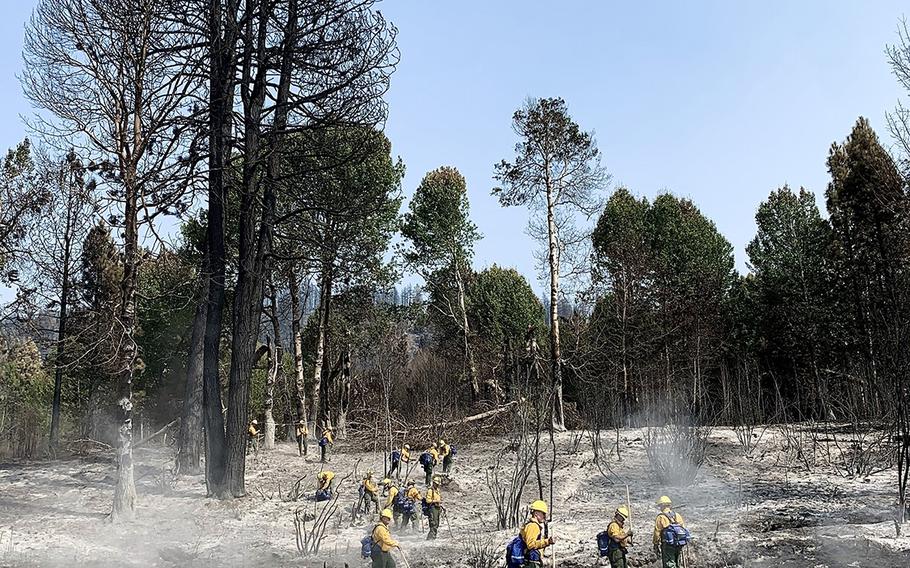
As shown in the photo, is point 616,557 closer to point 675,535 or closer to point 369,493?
point 675,535

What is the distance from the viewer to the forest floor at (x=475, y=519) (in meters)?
9.63

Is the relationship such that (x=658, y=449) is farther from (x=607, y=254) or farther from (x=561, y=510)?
(x=607, y=254)

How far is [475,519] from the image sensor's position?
41.1 feet

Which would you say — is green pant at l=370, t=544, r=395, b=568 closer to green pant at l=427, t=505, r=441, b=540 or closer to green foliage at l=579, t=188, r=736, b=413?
green pant at l=427, t=505, r=441, b=540

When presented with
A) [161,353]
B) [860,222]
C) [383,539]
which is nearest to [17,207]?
[161,353]

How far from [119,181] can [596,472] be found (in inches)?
459

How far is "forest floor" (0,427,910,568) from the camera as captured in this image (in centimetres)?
963

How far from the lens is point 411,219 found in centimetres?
3192

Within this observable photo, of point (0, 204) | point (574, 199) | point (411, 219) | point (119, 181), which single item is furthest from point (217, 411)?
point (411, 219)

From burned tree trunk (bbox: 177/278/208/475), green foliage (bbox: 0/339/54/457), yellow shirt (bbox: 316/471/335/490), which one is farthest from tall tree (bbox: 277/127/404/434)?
green foliage (bbox: 0/339/54/457)

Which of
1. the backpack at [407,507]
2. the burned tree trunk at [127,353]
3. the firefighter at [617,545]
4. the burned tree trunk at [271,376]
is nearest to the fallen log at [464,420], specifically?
the burned tree trunk at [271,376]

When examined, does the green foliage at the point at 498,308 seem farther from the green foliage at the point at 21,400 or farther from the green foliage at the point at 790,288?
the green foliage at the point at 21,400

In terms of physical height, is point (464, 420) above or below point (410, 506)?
above

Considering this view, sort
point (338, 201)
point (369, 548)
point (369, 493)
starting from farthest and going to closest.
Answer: point (338, 201) < point (369, 493) < point (369, 548)
